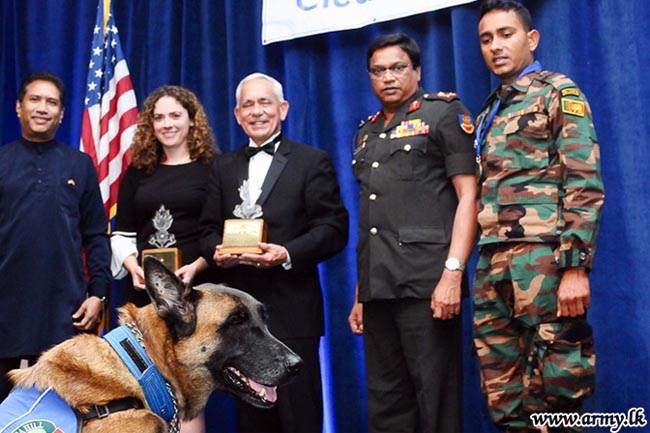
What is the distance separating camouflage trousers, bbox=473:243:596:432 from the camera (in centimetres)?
270

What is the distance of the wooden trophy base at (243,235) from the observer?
129 inches

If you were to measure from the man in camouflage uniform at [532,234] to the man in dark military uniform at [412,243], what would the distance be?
0.13m

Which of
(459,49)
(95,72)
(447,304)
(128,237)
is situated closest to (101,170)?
(95,72)

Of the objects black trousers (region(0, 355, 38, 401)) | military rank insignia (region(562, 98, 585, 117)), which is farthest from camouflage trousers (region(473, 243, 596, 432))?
black trousers (region(0, 355, 38, 401))

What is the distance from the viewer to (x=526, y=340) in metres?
2.87

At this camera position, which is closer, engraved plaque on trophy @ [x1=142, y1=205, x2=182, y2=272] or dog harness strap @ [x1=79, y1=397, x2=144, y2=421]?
dog harness strap @ [x1=79, y1=397, x2=144, y2=421]

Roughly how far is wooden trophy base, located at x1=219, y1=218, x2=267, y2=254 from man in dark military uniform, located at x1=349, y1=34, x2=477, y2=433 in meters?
0.45

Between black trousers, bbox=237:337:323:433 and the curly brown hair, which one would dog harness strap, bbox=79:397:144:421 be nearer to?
black trousers, bbox=237:337:323:433

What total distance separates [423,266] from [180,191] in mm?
1291

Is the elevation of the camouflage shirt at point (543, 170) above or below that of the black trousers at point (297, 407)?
above

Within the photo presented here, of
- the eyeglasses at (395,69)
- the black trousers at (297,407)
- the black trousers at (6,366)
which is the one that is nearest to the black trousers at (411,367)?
the black trousers at (297,407)

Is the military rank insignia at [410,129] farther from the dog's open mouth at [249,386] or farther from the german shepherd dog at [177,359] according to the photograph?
the dog's open mouth at [249,386]

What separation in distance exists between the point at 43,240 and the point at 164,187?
2.14ft

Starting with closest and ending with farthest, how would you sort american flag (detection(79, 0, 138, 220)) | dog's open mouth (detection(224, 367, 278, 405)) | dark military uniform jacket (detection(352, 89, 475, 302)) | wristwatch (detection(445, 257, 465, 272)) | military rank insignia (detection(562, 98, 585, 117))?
1. dog's open mouth (detection(224, 367, 278, 405))
2. military rank insignia (detection(562, 98, 585, 117))
3. wristwatch (detection(445, 257, 465, 272))
4. dark military uniform jacket (detection(352, 89, 475, 302))
5. american flag (detection(79, 0, 138, 220))
